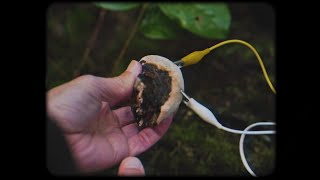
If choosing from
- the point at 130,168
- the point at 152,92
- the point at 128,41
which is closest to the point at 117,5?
the point at 128,41

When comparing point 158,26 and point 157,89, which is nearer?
point 157,89

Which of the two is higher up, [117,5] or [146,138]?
[117,5]

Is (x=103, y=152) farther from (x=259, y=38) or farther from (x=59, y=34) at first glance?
(x=259, y=38)

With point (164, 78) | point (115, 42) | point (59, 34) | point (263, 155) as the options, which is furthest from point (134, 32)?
point (263, 155)

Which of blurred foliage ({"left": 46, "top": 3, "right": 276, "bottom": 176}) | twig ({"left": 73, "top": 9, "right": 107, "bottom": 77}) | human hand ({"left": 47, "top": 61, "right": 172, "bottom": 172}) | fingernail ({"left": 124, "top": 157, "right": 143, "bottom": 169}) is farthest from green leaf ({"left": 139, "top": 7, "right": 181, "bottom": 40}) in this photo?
fingernail ({"left": 124, "top": 157, "right": 143, "bottom": 169})

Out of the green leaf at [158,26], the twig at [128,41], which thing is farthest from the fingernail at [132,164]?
the green leaf at [158,26]

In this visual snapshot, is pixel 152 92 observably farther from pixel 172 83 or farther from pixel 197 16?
pixel 197 16

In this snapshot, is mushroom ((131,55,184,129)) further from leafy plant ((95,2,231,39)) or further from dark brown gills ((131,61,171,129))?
leafy plant ((95,2,231,39))
